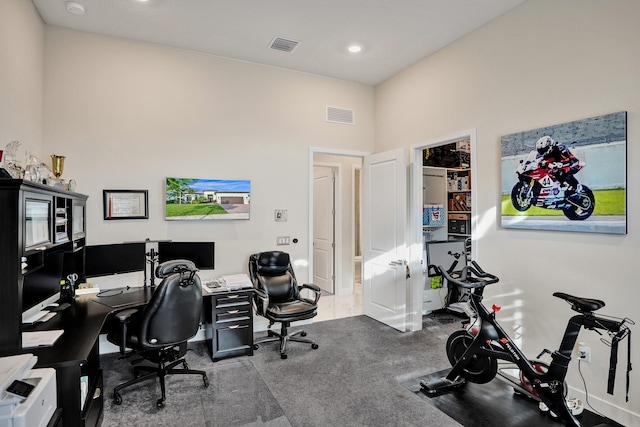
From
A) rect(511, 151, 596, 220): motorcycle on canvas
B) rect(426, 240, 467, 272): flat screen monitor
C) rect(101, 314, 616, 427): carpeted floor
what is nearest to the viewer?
rect(101, 314, 616, 427): carpeted floor

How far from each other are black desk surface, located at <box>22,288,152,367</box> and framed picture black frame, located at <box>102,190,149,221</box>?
2.59ft

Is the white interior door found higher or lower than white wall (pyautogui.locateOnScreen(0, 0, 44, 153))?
lower

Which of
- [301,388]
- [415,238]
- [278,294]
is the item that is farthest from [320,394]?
[415,238]

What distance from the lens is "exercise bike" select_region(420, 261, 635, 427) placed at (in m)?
2.29

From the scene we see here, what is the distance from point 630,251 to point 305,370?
2.71 m

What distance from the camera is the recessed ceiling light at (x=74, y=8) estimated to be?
3.06 meters

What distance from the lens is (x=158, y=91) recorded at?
12.6 feet

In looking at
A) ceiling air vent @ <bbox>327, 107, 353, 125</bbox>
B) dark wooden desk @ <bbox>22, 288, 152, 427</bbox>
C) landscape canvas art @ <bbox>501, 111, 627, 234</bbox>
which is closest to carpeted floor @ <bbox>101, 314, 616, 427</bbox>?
dark wooden desk @ <bbox>22, 288, 152, 427</bbox>

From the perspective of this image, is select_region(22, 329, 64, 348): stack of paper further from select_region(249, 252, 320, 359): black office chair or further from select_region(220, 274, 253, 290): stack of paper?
select_region(249, 252, 320, 359): black office chair

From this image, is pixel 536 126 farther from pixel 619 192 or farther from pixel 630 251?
pixel 630 251

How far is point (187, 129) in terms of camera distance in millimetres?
3969

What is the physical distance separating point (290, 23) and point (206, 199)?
2.06m

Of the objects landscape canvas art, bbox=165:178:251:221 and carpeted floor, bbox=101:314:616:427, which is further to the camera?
landscape canvas art, bbox=165:178:251:221

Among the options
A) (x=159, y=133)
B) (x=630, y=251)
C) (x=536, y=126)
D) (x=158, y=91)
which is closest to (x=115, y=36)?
(x=158, y=91)
